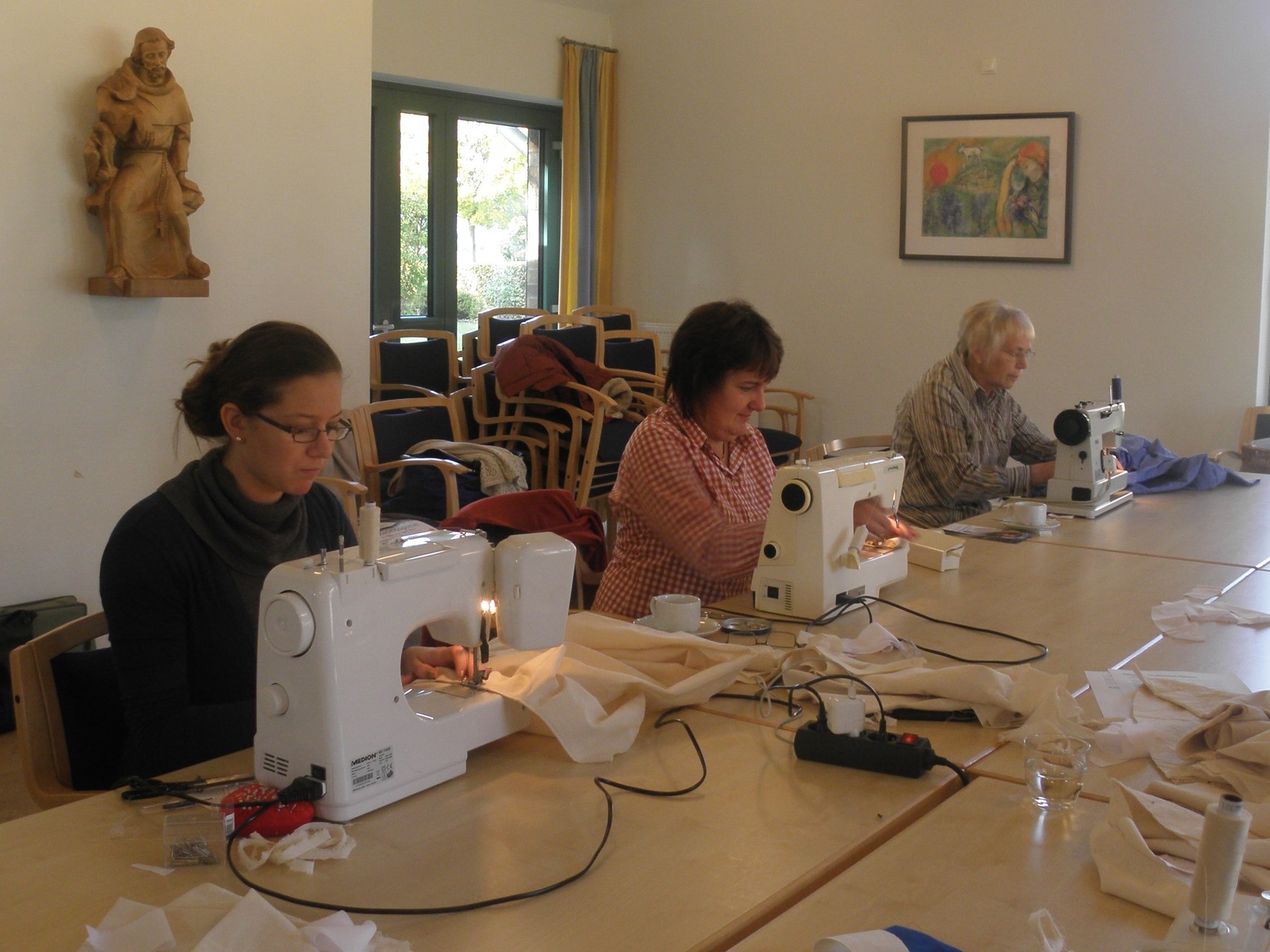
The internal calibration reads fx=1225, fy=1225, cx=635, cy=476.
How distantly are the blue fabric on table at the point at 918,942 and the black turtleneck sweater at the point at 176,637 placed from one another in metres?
0.95

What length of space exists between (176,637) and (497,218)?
5.23 metres

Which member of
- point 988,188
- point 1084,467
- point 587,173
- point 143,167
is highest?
point 587,173

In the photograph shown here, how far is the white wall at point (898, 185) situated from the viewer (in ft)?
17.1

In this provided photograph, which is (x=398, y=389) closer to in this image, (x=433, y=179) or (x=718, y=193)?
(x=433, y=179)

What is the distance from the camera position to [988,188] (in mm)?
5770

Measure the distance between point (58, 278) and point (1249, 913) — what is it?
11.8ft

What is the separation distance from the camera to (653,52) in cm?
691

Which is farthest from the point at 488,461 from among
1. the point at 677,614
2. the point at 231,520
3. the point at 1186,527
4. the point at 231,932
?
the point at 231,932

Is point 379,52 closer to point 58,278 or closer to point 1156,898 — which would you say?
point 58,278

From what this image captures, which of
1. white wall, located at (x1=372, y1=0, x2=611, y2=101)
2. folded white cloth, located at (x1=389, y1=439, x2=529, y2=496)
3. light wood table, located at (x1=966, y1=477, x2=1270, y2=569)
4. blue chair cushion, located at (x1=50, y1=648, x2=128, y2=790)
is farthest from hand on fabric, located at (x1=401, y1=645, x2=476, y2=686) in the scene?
white wall, located at (x1=372, y1=0, x2=611, y2=101)

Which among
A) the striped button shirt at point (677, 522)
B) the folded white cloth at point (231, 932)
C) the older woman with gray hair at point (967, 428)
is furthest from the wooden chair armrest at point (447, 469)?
the folded white cloth at point (231, 932)

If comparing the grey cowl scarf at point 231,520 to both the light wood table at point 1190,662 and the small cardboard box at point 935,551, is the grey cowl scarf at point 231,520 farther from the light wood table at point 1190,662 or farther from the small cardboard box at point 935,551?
the small cardboard box at point 935,551

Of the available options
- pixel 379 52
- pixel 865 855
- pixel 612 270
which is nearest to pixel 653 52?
pixel 612 270

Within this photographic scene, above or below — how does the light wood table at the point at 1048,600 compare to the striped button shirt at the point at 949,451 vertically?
below
